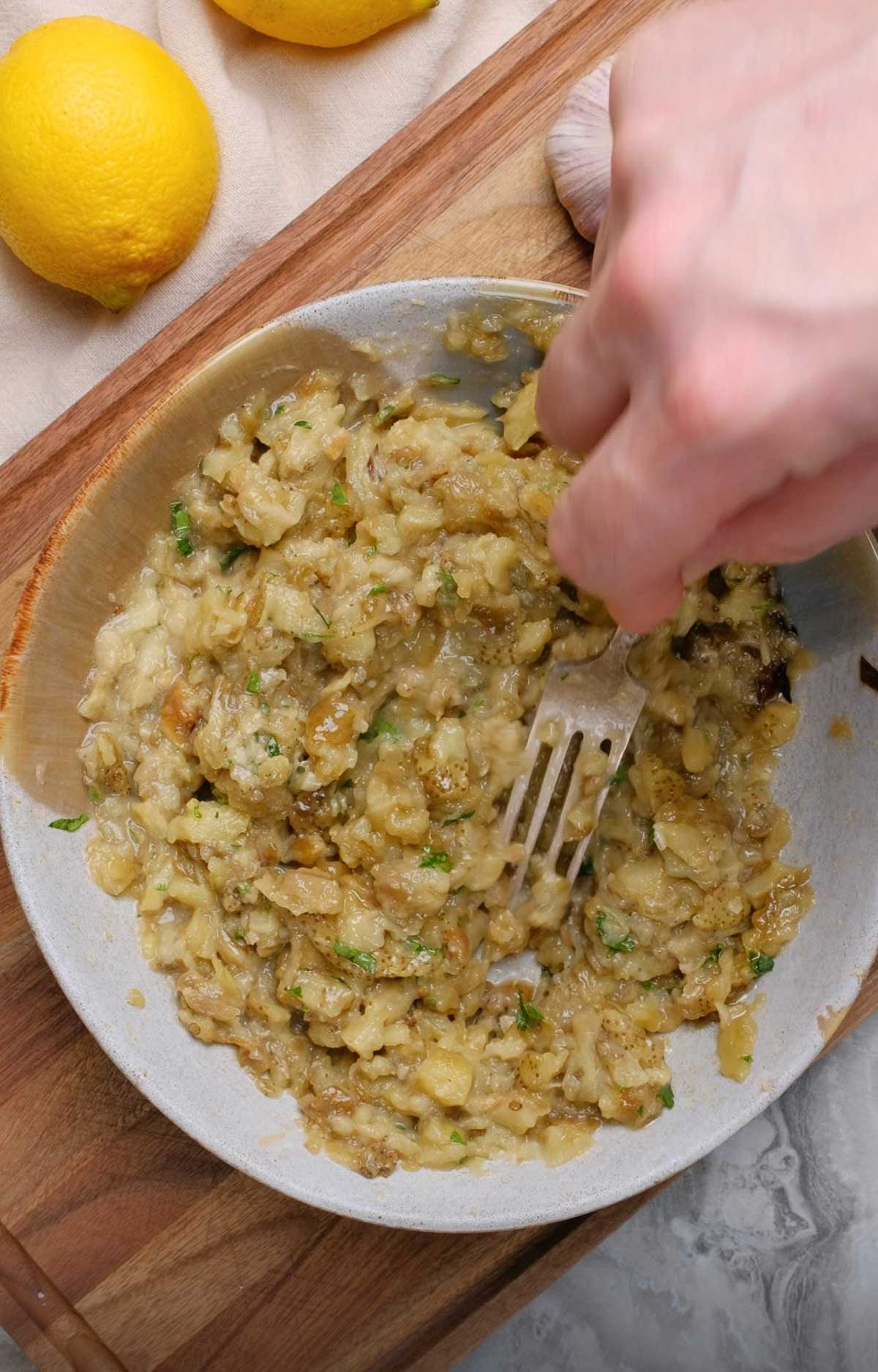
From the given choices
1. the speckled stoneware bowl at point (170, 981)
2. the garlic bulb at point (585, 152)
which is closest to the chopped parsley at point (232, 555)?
the speckled stoneware bowl at point (170, 981)

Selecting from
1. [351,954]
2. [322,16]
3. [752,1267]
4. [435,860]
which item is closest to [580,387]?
[435,860]

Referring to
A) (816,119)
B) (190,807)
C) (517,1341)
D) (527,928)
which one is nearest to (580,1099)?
(527,928)

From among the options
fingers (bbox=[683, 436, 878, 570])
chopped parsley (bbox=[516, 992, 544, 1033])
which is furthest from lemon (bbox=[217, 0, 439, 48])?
chopped parsley (bbox=[516, 992, 544, 1033])

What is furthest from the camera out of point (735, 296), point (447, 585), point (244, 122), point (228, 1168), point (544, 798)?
point (244, 122)

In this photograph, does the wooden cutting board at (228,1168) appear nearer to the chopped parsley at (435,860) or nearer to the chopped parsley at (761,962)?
the chopped parsley at (761,962)

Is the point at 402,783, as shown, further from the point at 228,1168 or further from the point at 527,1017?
the point at 228,1168

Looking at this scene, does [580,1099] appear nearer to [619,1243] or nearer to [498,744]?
[498,744]

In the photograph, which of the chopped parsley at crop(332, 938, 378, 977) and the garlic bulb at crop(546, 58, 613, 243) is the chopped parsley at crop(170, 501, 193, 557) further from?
the garlic bulb at crop(546, 58, 613, 243)
